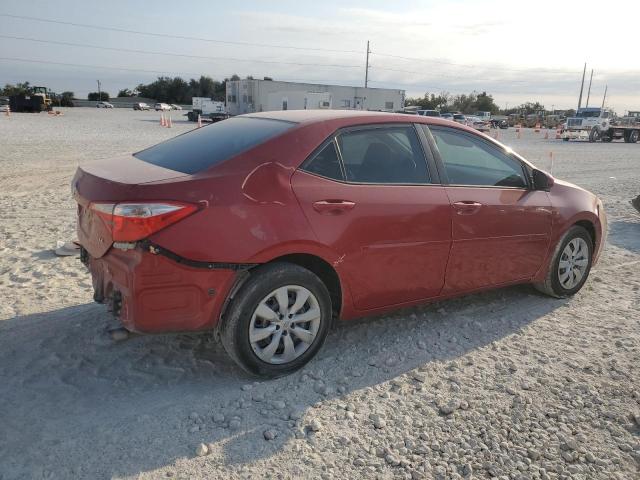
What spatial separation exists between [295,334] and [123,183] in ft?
4.57

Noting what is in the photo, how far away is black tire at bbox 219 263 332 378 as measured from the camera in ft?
10.6

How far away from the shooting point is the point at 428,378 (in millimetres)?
3621

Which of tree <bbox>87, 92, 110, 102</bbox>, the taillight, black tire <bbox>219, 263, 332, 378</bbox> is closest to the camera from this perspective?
the taillight

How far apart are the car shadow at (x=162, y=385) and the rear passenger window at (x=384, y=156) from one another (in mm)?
1249

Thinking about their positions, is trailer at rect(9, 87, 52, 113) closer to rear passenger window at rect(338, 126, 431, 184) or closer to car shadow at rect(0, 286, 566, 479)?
car shadow at rect(0, 286, 566, 479)

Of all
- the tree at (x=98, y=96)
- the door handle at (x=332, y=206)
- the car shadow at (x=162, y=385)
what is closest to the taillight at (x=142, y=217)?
Answer: the door handle at (x=332, y=206)

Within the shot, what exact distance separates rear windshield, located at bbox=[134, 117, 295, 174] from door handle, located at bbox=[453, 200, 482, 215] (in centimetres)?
139

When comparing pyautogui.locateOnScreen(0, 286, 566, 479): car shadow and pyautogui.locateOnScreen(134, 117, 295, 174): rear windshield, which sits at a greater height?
pyautogui.locateOnScreen(134, 117, 295, 174): rear windshield

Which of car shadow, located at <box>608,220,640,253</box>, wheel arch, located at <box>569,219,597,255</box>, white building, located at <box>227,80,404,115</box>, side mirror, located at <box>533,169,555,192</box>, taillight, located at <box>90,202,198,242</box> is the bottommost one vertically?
car shadow, located at <box>608,220,640,253</box>

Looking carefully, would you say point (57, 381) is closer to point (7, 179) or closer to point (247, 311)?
point (247, 311)

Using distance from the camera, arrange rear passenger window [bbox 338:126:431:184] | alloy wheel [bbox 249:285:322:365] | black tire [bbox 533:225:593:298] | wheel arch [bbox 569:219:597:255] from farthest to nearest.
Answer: wheel arch [bbox 569:219:597:255] → black tire [bbox 533:225:593:298] → rear passenger window [bbox 338:126:431:184] → alloy wheel [bbox 249:285:322:365]

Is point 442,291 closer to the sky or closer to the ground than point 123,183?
closer to the ground

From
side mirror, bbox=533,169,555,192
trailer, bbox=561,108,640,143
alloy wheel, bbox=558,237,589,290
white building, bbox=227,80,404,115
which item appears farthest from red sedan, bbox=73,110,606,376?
white building, bbox=227,80,404,115

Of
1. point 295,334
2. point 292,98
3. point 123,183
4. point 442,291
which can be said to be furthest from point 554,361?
point 292,98
